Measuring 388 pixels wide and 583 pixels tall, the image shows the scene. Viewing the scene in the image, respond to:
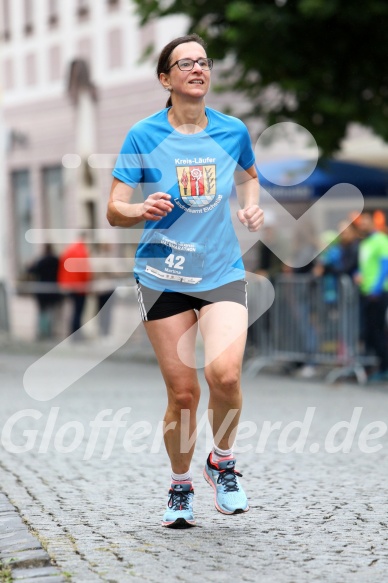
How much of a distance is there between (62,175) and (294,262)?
14.7m

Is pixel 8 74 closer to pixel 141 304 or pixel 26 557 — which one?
pixel 141 304

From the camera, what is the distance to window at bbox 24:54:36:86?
33.0 meters

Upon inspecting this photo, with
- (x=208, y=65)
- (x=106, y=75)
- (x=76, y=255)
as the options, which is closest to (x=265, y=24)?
(x=76, y=255)

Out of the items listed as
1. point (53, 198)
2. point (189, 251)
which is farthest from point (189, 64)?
point (53, 198)

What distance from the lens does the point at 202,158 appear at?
234 inches

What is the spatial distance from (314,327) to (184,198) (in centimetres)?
1038

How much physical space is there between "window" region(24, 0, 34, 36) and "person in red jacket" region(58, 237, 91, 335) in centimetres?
986

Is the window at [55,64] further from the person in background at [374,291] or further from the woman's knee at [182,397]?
the woman's knee at [182,397]

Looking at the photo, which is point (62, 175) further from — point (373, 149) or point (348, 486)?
point (348, 486)

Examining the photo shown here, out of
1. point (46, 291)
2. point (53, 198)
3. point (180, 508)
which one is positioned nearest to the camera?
point (180, 508)

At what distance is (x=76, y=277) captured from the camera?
24.6 m

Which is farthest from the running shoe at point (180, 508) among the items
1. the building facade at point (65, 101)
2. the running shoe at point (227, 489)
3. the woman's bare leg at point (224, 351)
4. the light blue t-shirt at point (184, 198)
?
the building facade at point (65, 101)

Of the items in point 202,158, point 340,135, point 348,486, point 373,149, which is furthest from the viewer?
point 373,149

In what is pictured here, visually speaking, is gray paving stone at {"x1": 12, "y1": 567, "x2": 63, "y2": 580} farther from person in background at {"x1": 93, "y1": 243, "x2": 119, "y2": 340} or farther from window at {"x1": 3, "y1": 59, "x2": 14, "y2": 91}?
window at {"x1": 3, "y1": 59, "x2": 14, "y2": 91}
